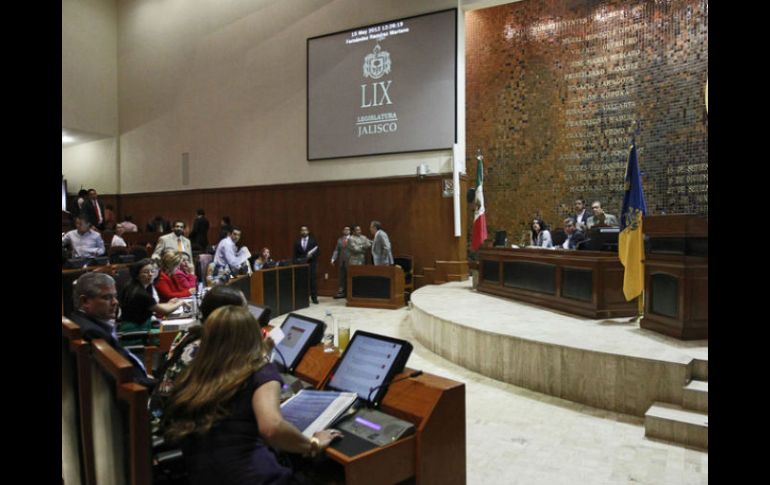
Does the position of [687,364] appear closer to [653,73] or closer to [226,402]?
[226,402]

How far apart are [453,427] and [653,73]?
952cm

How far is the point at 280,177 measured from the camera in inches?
440

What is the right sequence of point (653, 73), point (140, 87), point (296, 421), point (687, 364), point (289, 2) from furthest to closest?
point (140, 87)
point (289, 2)
point (653, 73)
point (687, 364)
point (296, 421)

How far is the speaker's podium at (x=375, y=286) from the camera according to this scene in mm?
8508

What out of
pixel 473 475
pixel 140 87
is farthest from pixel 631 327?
pixel 140 87

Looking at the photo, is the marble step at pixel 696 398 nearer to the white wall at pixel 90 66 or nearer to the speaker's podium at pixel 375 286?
the speaker's podium at pixel 375 286

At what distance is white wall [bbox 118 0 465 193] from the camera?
10438 mm

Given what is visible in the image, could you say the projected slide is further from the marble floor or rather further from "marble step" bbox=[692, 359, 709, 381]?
"marble step" bbox=[692, 359, 709, 381]

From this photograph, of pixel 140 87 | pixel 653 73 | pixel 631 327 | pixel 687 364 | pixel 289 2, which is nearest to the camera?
pixel 687 364

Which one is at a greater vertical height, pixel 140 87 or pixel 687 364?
pixel 140 87

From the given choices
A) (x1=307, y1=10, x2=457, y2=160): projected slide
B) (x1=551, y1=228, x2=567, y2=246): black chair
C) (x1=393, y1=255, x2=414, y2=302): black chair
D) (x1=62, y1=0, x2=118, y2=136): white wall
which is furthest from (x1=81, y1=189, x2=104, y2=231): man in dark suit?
(x1=551, y1=228, x2=567, y2=246): black chair

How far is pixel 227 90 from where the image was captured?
11812 millimetres
